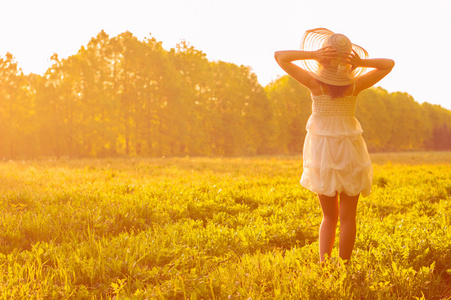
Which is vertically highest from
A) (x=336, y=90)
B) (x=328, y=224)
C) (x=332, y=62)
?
(x=332, y=62)

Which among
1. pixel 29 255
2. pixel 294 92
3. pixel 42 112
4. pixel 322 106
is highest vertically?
pixel 294 92

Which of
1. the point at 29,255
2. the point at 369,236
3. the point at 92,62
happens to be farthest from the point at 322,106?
the point at 92,62

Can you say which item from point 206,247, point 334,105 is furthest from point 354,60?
point 206,247

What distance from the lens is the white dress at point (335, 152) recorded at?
3.97 m

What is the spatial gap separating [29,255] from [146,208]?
2486 mm

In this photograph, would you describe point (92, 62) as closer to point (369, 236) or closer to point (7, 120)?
point (7, 120)

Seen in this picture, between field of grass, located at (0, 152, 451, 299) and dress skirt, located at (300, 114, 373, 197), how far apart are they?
79cm

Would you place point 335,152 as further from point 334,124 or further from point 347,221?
point 347,221

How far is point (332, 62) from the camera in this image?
3949 mm

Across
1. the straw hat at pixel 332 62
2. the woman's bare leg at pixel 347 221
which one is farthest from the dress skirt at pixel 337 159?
the straw hat at pixel 332 62

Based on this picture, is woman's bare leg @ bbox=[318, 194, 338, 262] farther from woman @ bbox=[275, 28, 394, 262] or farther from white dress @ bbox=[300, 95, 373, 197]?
white dress @ bbox=[300, 95, 373, 197]

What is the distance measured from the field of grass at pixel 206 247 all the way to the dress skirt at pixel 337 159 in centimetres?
79

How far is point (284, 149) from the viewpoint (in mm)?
56906

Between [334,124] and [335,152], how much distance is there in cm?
29
